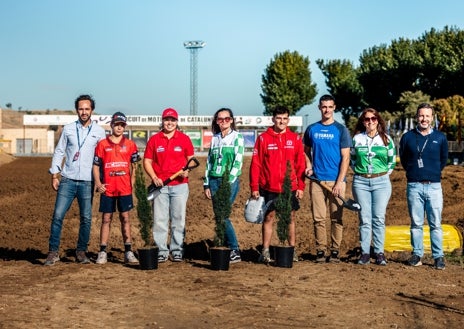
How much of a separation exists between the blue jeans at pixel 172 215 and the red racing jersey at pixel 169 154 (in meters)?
0.14

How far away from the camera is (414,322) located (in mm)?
6617

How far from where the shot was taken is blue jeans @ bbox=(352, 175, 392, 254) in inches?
385

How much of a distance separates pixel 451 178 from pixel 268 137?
51.1 feet

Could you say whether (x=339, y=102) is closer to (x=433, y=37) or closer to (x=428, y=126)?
(x=433, y=37)

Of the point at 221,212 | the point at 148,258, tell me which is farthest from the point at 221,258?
the point at 148,258

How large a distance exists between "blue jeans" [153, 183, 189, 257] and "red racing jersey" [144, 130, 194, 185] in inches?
5.5

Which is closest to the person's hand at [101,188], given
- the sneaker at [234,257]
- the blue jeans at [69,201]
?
the blue jeans at [69,201]

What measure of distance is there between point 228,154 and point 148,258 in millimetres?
1732

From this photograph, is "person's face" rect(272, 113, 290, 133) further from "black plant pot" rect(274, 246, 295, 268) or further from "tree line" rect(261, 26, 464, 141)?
"tree line" rect(261, 26, 464, 141)

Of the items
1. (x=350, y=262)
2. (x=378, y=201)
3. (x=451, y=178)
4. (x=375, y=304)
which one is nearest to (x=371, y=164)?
(x=378, y=201)

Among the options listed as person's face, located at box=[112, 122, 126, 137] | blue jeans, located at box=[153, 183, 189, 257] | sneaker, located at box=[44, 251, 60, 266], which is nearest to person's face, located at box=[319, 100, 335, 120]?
blue jeans, located at box=[153, 183, 189, 257]

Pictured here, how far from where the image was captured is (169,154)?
387 inches

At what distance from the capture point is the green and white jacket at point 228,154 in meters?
9.73

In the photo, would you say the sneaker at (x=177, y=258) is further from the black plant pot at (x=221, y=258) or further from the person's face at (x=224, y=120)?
the person's face at (x=224, y=120)
